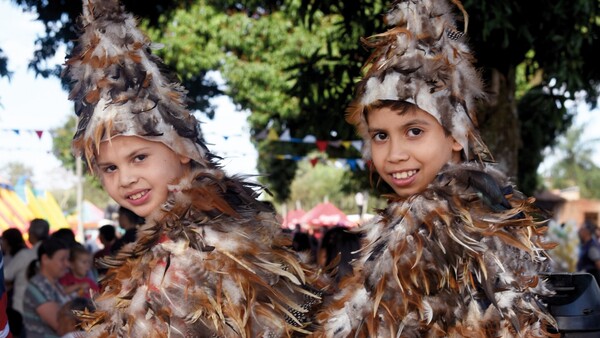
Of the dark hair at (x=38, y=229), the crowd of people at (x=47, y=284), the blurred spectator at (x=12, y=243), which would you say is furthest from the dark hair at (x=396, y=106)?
the dark hair at (x=38, y=229)

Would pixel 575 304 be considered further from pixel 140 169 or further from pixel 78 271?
pixel 78 271

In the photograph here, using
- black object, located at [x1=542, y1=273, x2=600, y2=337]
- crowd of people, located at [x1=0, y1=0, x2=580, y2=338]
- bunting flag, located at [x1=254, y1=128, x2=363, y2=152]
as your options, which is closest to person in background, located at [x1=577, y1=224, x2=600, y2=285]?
bunting flag, located at [x1=254, y1=128, x2=363, y2=152]

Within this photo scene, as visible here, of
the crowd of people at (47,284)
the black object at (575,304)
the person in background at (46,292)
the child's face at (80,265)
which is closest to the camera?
the black object at (575,304)

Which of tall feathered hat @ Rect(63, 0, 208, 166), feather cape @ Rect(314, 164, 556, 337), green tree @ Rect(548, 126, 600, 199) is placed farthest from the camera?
green tree @ Rect(548, 126, 600, 199)

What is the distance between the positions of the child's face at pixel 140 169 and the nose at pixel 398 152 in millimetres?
722

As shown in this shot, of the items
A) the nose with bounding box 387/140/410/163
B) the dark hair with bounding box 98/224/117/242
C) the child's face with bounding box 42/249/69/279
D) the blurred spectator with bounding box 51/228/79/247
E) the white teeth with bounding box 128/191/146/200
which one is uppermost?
the nose with bounding box 387/140/410/163

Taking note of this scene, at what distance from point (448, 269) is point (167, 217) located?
3.10ft

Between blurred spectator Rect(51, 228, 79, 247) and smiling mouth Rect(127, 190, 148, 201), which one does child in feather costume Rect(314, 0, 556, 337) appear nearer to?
smiling mouth Rect(127, 190, 148, 201)

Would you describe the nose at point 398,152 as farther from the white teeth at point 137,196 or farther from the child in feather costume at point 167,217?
the white teeth at point 137,196

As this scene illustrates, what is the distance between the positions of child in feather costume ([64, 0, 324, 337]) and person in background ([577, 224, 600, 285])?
30.1 feet

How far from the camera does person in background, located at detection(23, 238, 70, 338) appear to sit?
568 cm

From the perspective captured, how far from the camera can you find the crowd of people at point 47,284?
5.41m

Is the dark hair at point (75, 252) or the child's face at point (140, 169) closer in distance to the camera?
the child's face at point (140, 169)

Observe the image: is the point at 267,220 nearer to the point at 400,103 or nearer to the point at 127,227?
the point at 400,103
